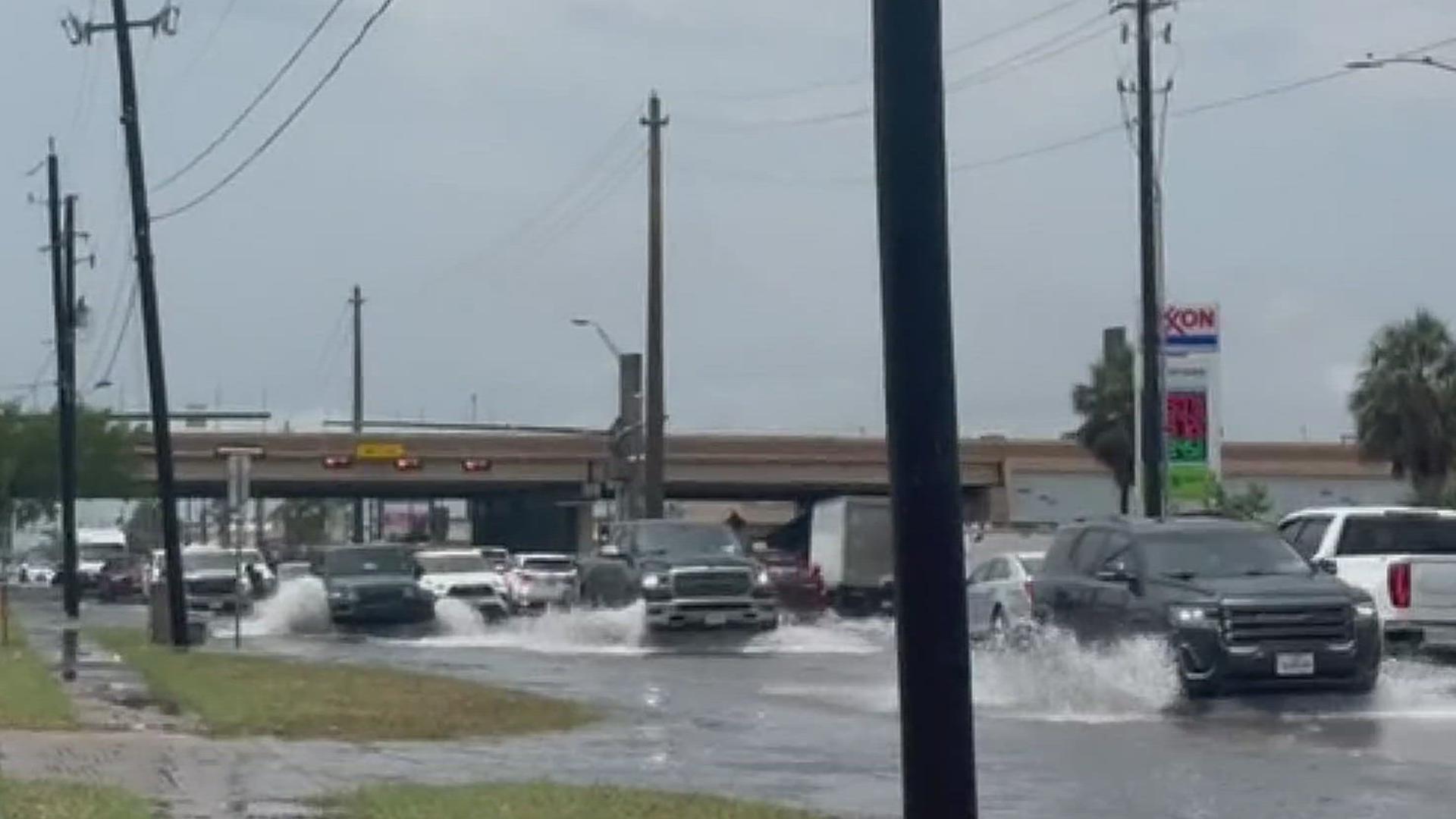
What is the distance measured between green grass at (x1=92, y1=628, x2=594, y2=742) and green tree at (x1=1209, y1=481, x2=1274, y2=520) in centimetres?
1889

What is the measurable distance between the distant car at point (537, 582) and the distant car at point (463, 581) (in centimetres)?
102

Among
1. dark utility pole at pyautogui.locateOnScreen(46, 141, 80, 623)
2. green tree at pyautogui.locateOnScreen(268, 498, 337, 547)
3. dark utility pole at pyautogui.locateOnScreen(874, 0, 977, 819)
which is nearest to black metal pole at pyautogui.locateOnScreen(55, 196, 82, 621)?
dark utility pole at pyautogui.locateOnScreen(46, 141, 80, 623)

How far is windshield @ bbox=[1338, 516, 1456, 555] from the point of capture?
33750 mm

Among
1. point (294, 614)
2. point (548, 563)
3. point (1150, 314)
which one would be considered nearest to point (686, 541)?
point (1150, 314)

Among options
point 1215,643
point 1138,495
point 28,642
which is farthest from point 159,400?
point 1215,643

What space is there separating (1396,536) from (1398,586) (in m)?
2.32

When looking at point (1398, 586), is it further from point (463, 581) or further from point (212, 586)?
point (212, 586)

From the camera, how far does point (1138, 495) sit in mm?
47625

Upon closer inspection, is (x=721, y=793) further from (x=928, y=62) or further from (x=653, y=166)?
(x=653, y=166)

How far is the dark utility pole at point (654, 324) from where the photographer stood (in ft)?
202

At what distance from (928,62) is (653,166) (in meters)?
54.2

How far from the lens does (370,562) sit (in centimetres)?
5316

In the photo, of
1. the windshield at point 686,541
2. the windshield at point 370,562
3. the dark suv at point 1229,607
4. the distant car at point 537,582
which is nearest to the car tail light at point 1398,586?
the dark suv at point 1229,607

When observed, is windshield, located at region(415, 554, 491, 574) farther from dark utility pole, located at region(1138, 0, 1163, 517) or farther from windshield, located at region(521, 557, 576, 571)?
dark utility pole, located at region(1138, 0, 1163, 517)
